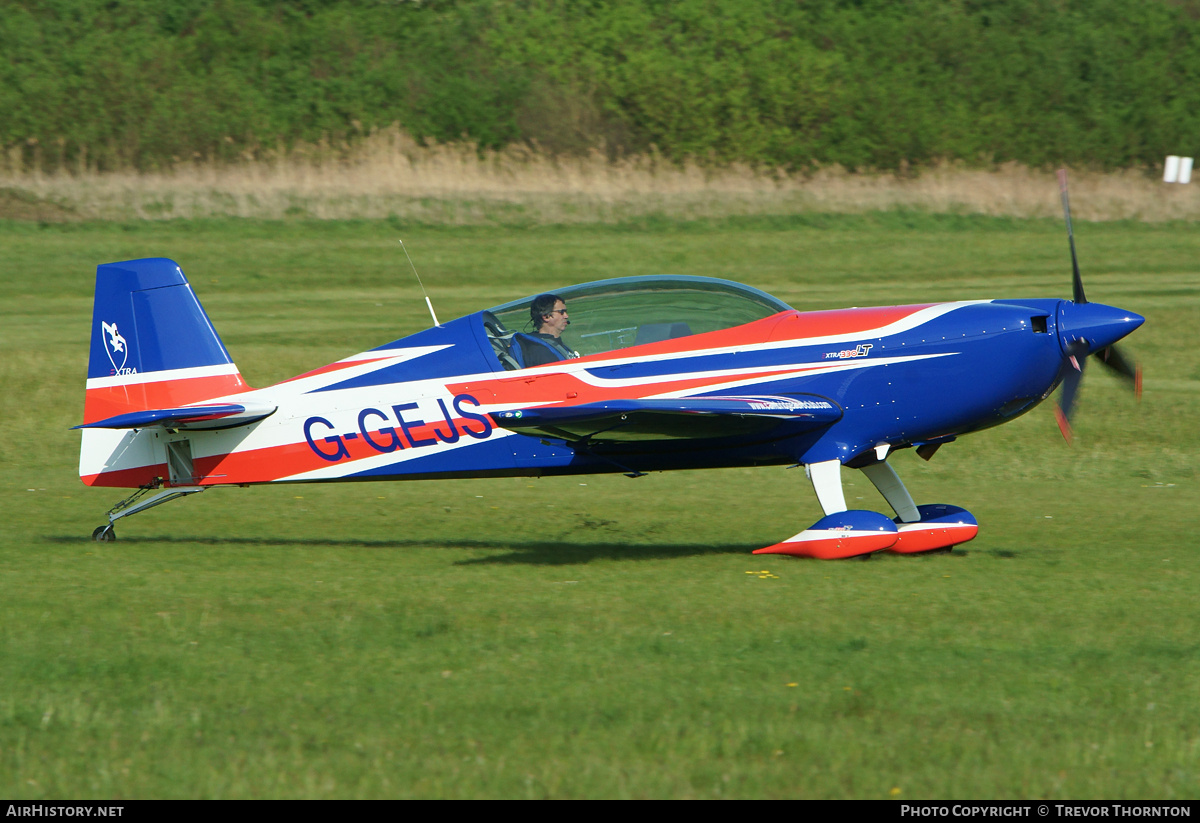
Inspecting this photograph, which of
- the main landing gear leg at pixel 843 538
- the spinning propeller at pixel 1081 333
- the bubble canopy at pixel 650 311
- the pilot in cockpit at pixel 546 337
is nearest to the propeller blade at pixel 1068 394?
the spinning propeller at pixel 1081 333

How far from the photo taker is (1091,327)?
8430 millimetres

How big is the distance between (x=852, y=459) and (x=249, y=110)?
29.3 meters

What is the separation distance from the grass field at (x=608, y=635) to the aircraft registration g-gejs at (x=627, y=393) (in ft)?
2.21

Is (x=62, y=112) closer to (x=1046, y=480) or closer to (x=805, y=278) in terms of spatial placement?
(x=805, y=278)

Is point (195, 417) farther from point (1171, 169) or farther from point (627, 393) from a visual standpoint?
point (1171, 169)

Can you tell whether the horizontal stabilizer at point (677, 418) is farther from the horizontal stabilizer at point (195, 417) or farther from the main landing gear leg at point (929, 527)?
the horizontal stabilizer at point (195, 417)

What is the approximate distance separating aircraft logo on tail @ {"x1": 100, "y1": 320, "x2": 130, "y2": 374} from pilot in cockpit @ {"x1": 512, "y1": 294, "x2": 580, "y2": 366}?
3121mm

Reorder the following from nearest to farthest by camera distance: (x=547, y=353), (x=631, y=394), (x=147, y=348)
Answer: (x=631, y=394) → (x=547, y=353) → (x=147, y=348)

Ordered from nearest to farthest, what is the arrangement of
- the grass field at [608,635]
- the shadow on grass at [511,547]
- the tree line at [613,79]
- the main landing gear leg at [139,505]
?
the grass field at [608,635] → the shadow on grass at [511,547] → the main landing gear leg at [139,505] → the tree line at [613,79]

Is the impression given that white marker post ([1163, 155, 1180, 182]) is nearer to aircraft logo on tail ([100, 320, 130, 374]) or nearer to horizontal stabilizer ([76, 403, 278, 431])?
horizontal stabilizer ([76, 403, 278, 431])

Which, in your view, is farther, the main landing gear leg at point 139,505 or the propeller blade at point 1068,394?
the main landing gear leg at point 139,505

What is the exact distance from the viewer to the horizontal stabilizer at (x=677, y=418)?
8.01 m

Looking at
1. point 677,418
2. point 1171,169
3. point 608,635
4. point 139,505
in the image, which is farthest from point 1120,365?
point 1171,169

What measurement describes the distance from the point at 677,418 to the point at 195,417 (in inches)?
143
